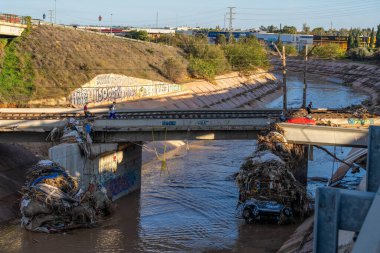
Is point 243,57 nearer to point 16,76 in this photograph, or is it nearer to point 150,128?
point 16,76

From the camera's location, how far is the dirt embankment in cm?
12630

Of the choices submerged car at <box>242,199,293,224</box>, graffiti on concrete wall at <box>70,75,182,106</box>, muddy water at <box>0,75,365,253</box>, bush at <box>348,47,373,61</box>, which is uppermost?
bush at <box>348,47,373,61</box>

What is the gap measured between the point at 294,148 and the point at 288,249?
11778mm

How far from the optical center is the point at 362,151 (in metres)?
46.1

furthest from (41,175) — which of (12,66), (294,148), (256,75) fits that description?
(256,75)

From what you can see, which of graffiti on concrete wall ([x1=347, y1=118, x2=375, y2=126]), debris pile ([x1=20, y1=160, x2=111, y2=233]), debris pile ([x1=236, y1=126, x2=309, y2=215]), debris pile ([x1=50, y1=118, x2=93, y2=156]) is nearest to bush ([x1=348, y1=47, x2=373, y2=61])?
graffiti on concrete wall ([x1=347, y1=118, x2=375, y2=126])

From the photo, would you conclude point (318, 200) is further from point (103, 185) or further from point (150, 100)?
point (150, 100)

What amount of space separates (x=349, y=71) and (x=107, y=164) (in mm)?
128949

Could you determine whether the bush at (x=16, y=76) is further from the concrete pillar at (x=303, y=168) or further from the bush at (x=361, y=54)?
the bush at (x=361, y=54)

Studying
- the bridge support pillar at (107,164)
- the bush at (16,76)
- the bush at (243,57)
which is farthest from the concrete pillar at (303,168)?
the bush at (243,57)

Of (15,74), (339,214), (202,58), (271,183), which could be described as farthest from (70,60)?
(339,214)

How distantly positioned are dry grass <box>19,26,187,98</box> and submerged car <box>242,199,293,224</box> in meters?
37.3

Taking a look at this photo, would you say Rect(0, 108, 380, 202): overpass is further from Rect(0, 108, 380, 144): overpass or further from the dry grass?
the dry grass

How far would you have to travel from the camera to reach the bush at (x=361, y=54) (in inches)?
6403
